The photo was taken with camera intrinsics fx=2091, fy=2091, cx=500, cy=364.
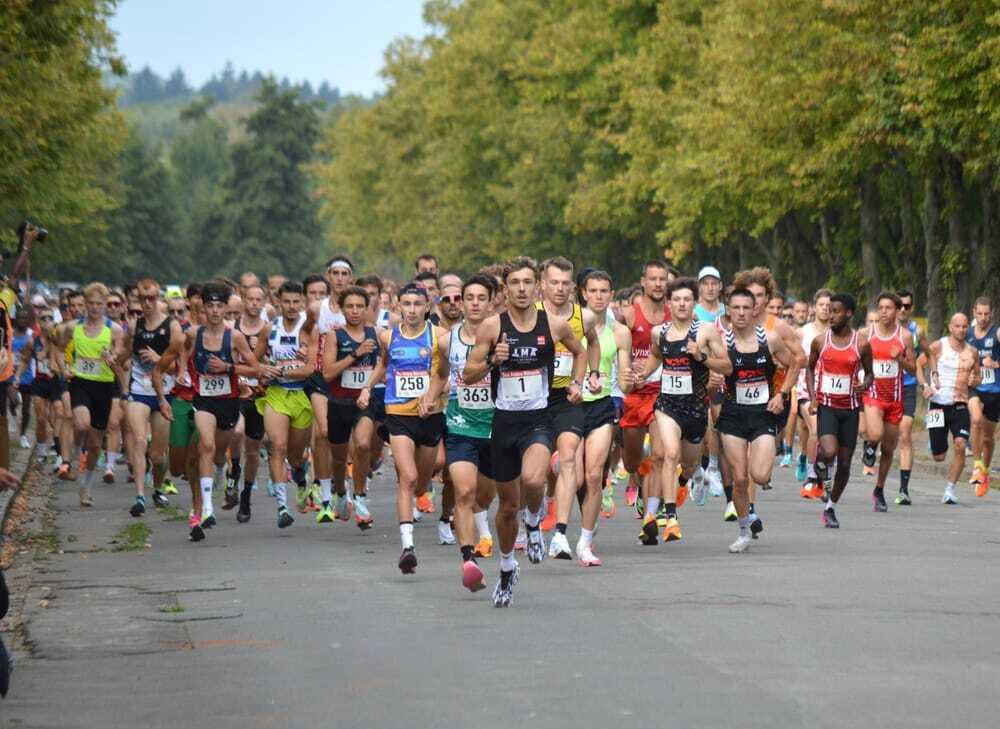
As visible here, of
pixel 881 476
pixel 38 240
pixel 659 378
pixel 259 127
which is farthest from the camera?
pixel 259 127

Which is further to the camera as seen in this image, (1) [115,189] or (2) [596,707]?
(1) [115,189]

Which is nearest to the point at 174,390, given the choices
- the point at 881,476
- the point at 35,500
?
the point at 35,500

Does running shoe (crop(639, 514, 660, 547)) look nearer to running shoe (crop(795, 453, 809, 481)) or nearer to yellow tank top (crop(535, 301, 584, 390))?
yellow tank top (crop(535, 301, 584, 390))

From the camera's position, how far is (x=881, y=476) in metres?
18.5

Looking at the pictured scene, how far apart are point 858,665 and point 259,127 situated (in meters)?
129

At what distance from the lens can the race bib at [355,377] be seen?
54.6 ft

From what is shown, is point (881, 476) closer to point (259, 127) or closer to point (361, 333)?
point (361, 333)

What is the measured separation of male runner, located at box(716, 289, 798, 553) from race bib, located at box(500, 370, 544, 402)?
9.97ft

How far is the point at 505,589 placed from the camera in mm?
11320

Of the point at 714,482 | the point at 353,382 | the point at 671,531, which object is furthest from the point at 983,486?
the point at 353,382

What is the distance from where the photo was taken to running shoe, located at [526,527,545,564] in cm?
1322

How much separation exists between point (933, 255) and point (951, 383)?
13.6m

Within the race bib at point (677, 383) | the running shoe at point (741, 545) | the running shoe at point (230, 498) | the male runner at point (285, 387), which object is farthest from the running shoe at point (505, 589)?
the running shoe at point (230, 498)

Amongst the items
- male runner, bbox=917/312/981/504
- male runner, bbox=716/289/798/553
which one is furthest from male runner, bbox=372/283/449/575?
male runner, bbox=917/312/981/504
